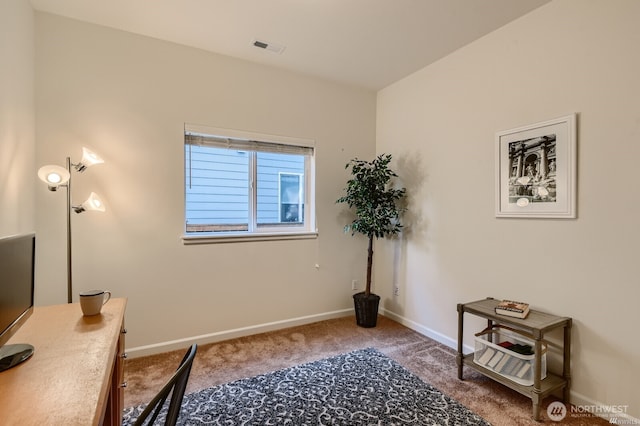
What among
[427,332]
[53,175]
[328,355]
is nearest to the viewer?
[53,175]

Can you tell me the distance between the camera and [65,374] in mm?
1020

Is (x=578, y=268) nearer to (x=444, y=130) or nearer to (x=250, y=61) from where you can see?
(x=444, y=130)

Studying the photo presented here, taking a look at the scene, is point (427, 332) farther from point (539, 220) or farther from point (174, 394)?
point (174, 394)

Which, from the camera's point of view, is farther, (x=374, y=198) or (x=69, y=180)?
(x=374, y=198)

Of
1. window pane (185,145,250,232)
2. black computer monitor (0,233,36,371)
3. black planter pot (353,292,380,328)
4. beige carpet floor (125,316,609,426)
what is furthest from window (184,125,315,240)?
black computer monitor (0,233,36,371)

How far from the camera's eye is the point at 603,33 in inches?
75.4

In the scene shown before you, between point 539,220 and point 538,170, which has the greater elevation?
point 538,170

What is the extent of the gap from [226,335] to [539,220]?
282cm

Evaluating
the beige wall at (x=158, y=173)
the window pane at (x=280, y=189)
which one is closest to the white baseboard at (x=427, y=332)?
the beige wall at (x=158, y=173)

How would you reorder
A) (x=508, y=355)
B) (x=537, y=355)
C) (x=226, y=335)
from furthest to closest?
(x=226, y=335), (x=508, y=355), (x=537, y=355)

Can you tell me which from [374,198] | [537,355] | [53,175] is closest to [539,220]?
[537,355]

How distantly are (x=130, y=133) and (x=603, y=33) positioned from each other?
11.2ft

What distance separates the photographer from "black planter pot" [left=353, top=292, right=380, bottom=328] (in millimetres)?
3289

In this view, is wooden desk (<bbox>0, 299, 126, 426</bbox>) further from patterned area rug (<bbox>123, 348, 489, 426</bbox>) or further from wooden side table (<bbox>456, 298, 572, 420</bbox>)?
wooden side table (<bbox>456, 298, 572, 420</bbox>)
